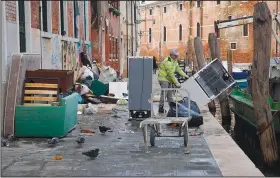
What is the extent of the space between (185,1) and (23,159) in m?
57.7

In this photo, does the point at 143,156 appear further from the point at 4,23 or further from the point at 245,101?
the point at 245,101

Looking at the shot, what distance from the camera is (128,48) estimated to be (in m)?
39.4

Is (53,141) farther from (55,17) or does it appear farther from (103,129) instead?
(55,17)

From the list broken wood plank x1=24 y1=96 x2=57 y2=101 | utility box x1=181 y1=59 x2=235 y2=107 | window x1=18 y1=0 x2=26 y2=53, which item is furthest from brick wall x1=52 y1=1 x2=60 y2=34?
broken wood plank x1=24 y1=96 x2=57 y2=101

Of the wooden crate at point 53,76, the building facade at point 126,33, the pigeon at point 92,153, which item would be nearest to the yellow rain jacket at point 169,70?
the wooden crate at point 53,76

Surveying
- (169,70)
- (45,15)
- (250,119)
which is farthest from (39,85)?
(45,15)

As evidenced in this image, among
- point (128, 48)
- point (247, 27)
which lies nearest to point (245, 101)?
point (128, 48)

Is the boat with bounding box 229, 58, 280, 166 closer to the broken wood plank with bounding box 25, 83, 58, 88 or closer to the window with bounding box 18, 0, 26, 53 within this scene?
the broken wood plank with bounding box 25, 83, 58, 88

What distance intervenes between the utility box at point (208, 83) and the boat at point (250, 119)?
115 cm

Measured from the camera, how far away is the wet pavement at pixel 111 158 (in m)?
6.46

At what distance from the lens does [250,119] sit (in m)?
12.6

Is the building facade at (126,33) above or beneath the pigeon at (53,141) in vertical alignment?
above

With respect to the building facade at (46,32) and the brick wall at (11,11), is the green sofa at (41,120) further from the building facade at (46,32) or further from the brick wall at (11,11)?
the brick wall at (11,11)

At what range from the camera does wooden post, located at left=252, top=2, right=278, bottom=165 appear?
982 centimetres
